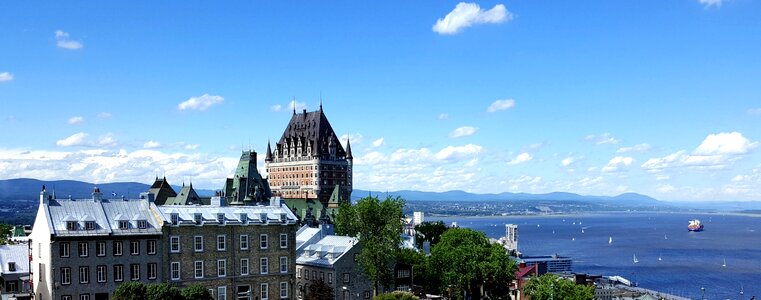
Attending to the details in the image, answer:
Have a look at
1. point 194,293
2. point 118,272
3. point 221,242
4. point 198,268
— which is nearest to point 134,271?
point 118,272

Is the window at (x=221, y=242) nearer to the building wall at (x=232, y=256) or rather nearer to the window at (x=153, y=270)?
the building wall at (x=232, y=256)

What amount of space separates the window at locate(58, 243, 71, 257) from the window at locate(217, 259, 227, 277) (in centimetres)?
1441

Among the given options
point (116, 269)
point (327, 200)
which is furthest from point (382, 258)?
point (327, 200)

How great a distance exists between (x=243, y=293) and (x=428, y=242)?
182 ft

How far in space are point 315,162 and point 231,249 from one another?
114 meters

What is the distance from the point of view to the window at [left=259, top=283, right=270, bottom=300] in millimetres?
76438

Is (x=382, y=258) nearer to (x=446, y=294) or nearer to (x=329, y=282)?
(x=329, y=282)

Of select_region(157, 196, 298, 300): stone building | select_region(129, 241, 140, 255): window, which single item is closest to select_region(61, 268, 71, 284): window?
select_region(129, 241, 140, 255): window

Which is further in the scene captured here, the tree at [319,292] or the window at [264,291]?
the tree at [319,292]

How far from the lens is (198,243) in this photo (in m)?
72.4

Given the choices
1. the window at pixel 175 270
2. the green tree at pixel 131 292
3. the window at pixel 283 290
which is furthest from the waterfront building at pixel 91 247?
the window at pixel 283 290

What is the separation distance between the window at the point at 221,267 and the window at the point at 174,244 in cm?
451

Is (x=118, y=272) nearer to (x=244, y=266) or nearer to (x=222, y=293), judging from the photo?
(x=222, y=293)

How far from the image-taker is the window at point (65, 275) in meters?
64.6
